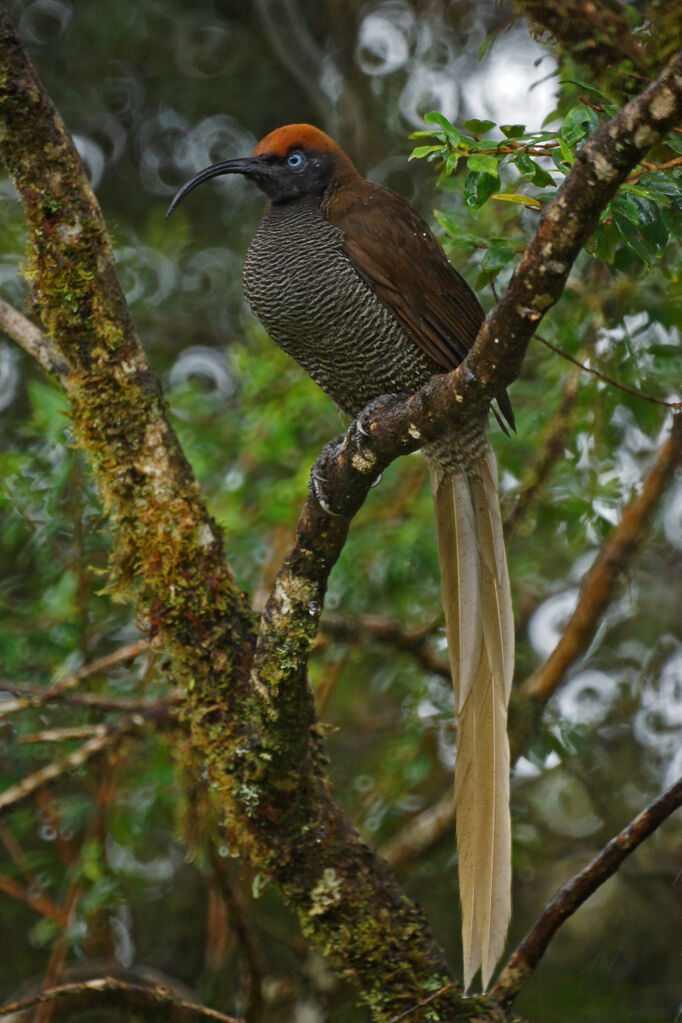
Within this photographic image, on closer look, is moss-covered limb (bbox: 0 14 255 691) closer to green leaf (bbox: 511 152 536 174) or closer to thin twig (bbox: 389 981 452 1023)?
thin twig (bbox: 389 981 452 1023)

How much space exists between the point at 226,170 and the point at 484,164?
1.27m

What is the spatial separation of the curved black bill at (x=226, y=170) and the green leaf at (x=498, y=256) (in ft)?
3.50

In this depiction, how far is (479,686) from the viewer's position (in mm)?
2604

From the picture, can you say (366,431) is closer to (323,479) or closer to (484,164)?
(323,479)

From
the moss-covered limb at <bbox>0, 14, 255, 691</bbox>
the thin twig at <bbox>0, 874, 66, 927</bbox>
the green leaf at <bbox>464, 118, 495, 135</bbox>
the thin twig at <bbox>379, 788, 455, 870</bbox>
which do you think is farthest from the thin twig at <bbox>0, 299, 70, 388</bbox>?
the thin twig at <bbox>379, 788, 455, 870</bbox>

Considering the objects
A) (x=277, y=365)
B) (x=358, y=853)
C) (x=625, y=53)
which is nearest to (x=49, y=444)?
A: (x=277, y=365)

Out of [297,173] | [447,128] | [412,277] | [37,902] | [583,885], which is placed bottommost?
[583,885]

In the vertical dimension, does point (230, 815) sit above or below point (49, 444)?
below

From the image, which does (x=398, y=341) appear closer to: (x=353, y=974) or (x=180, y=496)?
(x=180, y=496)

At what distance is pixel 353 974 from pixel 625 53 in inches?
90.7

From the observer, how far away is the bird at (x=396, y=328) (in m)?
2.62

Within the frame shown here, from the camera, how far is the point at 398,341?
2.76 meters

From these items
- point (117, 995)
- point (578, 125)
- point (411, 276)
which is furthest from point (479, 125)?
point (117, 995)

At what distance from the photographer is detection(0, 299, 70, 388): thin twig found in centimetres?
249
